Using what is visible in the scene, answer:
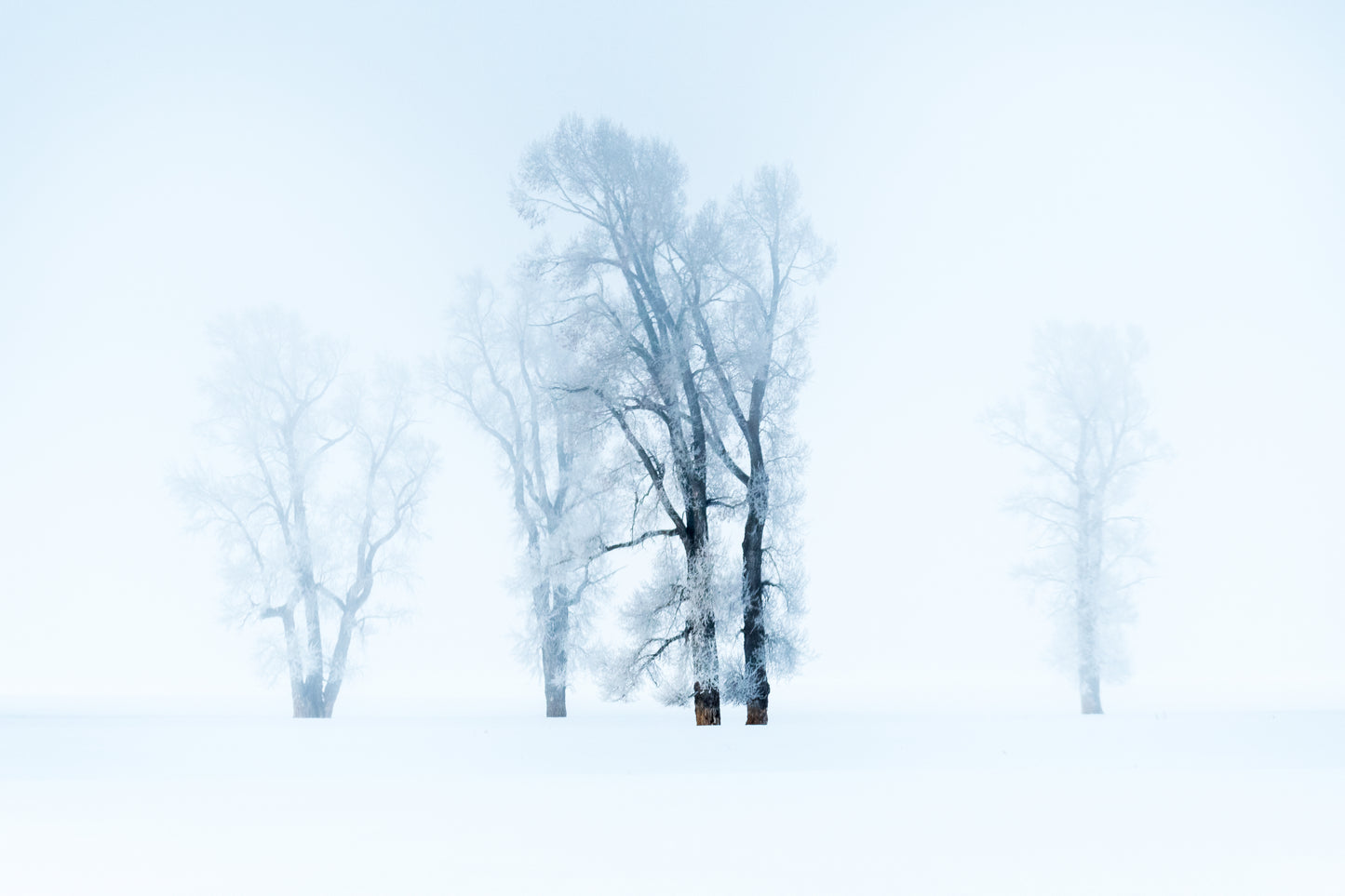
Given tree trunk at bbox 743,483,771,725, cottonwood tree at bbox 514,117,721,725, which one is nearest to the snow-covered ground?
tree trunk at bbox 743,483,771,725

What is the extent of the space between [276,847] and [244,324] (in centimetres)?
2345

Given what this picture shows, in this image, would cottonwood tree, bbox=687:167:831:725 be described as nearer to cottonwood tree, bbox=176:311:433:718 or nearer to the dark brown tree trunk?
the dark brown tree trunk

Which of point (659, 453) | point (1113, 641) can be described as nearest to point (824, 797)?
point (659, 453)

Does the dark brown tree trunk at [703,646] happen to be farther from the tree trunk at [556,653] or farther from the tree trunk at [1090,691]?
the tree trunk at [1090,691]

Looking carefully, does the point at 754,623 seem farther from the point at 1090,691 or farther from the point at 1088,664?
the point at 1090,691

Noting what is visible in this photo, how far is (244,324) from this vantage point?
90.4 feet

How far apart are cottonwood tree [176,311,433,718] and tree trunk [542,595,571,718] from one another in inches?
199

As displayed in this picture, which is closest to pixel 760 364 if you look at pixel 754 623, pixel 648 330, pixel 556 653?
pixel 648 330

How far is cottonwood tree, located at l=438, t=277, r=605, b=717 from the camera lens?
75.4ft

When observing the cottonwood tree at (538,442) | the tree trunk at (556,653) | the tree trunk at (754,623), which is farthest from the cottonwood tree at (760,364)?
the tree trunk at (556,653)

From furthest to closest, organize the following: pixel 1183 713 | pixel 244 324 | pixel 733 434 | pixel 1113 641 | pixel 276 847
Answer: pixel 244 324
pixel 1113 641
pixel 1183 713
pixel 733 434
pixel 276 847

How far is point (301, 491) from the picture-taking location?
26.2 metres

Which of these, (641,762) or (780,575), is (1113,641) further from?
(641,762)

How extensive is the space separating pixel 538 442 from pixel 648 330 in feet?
19.6
